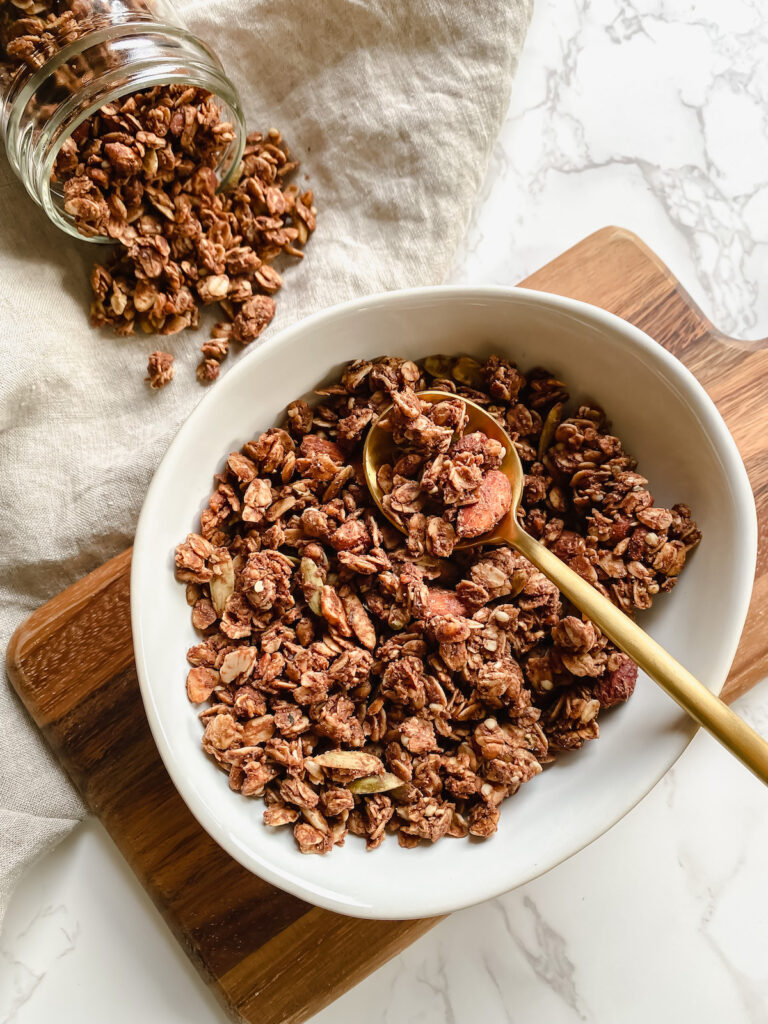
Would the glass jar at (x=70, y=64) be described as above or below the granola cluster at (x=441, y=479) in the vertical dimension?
above

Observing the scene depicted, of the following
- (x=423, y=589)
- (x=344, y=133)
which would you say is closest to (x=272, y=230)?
(x=344, y=133)

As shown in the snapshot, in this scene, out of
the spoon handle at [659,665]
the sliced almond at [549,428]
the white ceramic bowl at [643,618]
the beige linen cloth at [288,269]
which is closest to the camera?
the spoon handle at [659,665]

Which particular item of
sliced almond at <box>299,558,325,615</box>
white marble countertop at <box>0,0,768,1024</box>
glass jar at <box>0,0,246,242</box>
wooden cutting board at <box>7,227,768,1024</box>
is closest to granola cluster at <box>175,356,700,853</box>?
sliced almond at <box>299,558,325,615</box>

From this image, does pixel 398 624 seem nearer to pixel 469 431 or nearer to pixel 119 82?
pixel 469 431

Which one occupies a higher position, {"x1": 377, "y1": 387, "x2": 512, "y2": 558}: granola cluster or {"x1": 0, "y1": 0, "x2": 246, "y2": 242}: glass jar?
{"x1": 0, "y1": 0, "x2": 246, "y2": 242}: glass jar

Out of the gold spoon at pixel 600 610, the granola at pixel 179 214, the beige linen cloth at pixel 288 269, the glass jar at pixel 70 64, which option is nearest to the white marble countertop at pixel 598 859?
the beige linen cloth at pixel 288 269

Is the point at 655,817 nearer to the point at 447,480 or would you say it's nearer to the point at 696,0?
the point at 447,480

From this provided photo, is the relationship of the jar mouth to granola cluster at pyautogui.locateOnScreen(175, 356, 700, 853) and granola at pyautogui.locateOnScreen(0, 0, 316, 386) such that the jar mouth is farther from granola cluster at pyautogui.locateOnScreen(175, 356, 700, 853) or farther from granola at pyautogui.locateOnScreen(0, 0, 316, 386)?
granola cluster at pyautogui.locateOnScreen(175, 356, 700, 853)

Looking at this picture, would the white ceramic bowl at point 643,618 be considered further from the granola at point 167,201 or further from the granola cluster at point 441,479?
the granola at point 167,201

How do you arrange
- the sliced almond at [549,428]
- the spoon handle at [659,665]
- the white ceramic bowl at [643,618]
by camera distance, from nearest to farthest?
the spoon handle at [659,665] → the white ceramic bowl at [643,618] → the sliced almond at [549,428]
